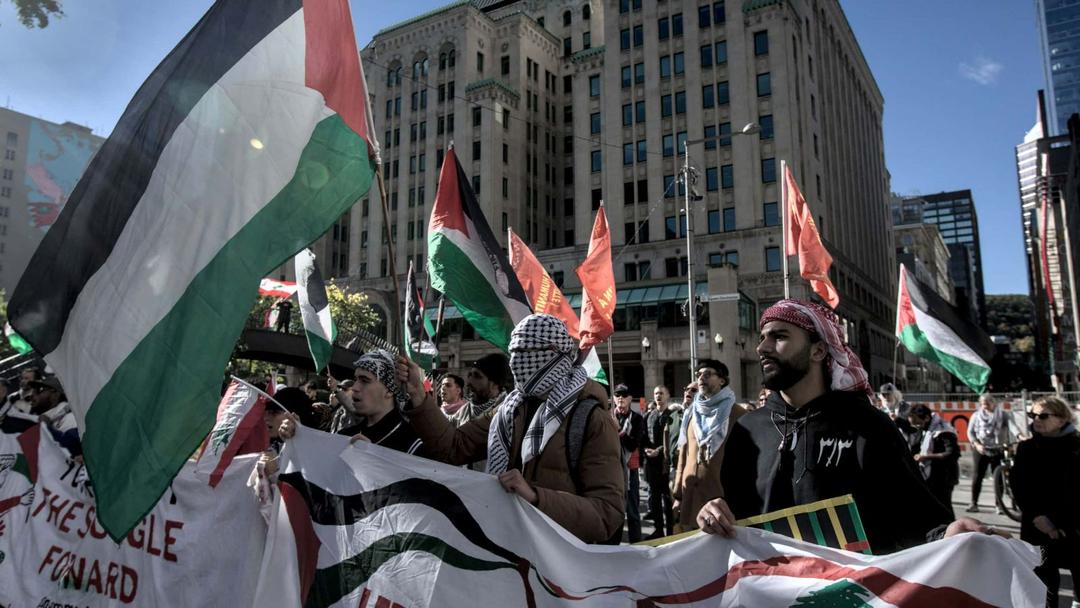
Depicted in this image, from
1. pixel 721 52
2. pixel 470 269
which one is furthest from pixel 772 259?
pixel 470 269

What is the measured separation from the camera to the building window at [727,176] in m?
49.2

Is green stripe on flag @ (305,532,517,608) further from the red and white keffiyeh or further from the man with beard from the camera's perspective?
the red and white keffiyeh

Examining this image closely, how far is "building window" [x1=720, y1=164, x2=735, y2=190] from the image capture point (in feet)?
161

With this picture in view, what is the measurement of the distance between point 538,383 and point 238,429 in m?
2.71

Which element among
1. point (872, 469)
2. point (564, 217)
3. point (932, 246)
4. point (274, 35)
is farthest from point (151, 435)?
point (932, 246)

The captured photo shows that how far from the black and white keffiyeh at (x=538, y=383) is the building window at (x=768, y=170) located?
157 ft

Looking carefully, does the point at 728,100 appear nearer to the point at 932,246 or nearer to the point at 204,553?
the point at 204,553

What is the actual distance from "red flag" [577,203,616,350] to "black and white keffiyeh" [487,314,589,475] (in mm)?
6199

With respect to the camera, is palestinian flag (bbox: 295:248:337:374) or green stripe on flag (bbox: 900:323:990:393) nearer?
palestinian flag (bbox: 295:248:337:374)

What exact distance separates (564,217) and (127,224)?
213ft

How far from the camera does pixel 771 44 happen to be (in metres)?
49.1

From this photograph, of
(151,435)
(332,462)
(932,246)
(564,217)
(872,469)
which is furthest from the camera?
(932,246)

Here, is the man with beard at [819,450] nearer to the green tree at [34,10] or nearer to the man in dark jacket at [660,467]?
the man in dark jacket at [660,467]

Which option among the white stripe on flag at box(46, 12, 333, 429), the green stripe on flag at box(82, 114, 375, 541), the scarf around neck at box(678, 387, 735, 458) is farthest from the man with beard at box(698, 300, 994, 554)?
the scarf around neck at box(678, 387, 735, 458)
